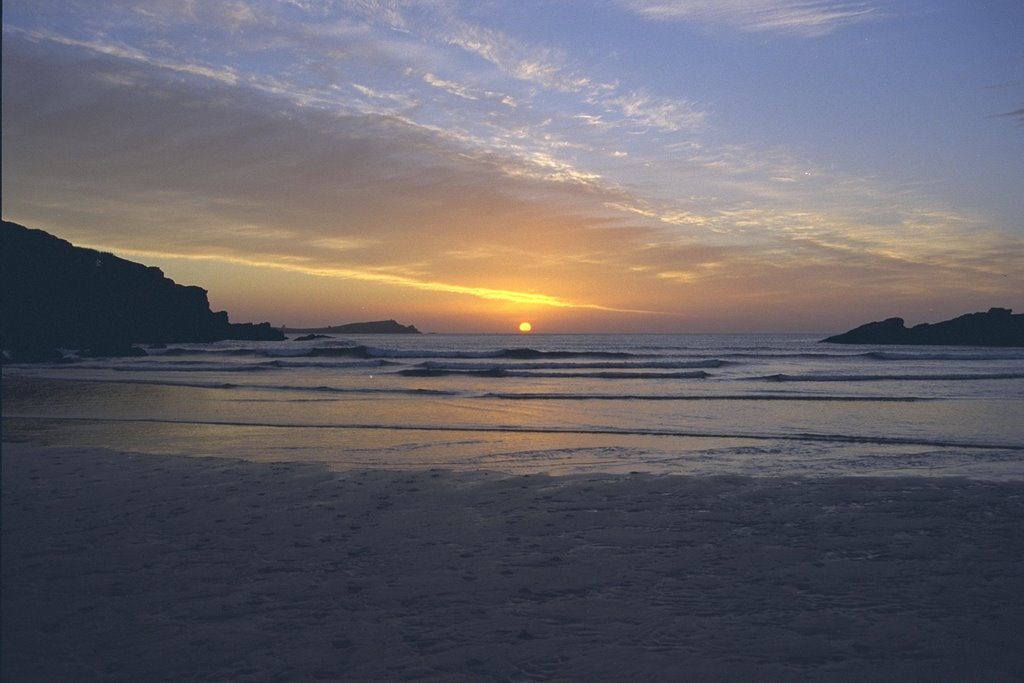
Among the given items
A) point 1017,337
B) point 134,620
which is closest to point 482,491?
point 134,620

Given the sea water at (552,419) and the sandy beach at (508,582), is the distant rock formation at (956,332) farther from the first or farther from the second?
the sandy beach at (508,582)

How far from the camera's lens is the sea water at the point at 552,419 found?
1177 cm

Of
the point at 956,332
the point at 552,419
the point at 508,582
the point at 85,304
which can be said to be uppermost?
the point at 85,304

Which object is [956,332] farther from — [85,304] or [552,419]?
[85,304]

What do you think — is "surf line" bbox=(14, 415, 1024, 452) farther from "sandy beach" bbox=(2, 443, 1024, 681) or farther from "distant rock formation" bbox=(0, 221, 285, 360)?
"distant rock formation" bbox=(0, 221, 285, 360)

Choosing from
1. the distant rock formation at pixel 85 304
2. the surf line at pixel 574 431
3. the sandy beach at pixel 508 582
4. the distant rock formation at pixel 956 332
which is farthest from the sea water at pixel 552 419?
the distant rock formation at pixel 956 332

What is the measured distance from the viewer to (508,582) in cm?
552

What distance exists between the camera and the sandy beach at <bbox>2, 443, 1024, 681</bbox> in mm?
4207

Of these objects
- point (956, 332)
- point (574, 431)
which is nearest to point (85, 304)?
point (574, 431)

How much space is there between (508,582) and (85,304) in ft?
259

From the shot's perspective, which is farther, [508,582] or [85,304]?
[85,304]

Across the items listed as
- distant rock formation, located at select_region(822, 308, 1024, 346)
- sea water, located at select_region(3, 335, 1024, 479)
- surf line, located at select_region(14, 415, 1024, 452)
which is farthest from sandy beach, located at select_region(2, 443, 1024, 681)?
distant rock formation, located at select_region(822, 308, 1024, 346)

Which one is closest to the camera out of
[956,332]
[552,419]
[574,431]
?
[574,431]

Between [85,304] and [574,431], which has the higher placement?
[85,304]
